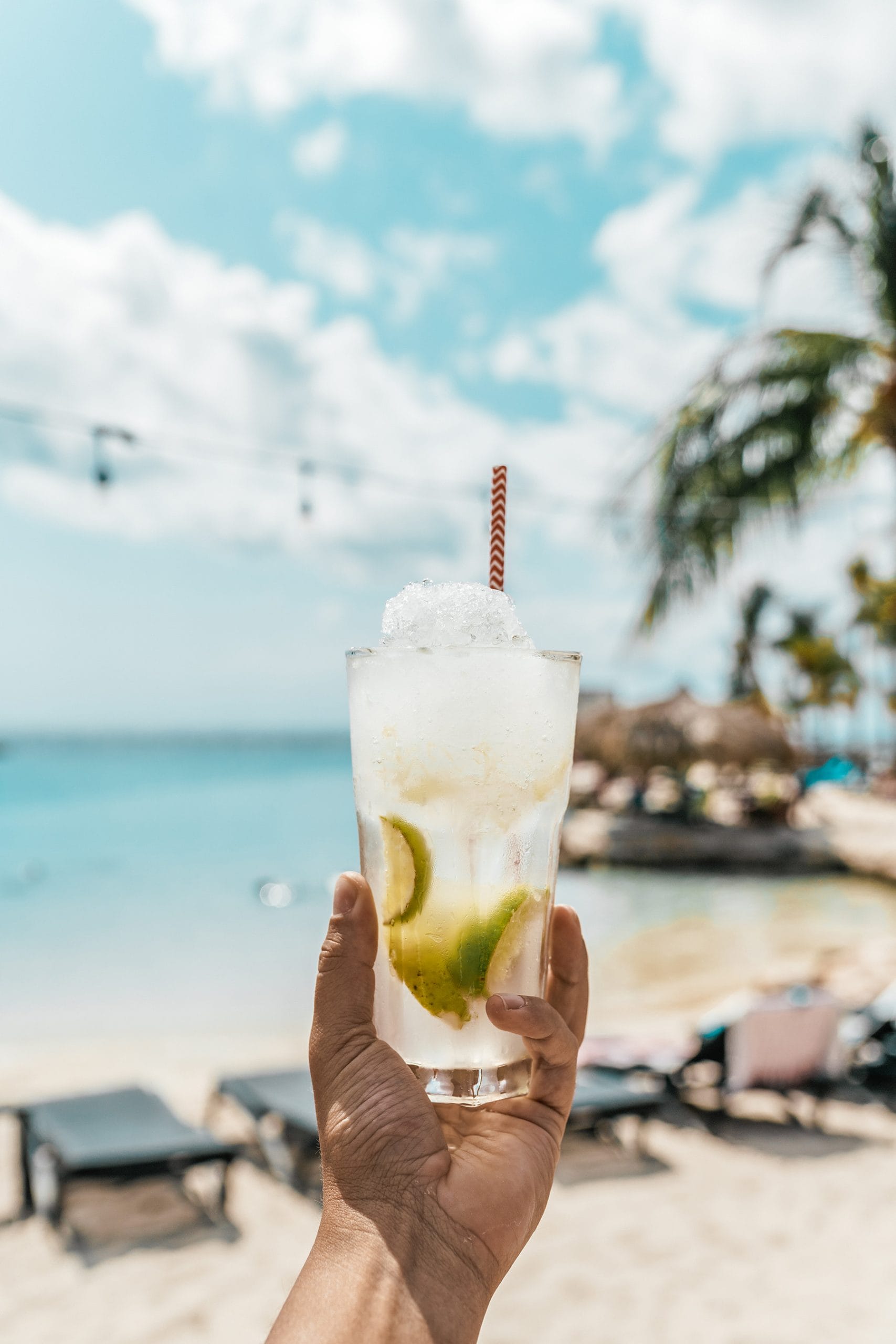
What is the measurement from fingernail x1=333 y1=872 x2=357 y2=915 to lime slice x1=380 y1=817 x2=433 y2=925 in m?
0.07

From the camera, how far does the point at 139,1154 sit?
456 centimetres

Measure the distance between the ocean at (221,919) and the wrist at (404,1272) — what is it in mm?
8159

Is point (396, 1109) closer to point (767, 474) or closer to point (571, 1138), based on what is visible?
point (571, 1138)

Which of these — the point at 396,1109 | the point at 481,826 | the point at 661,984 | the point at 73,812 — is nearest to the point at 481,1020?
the point at 396,1109

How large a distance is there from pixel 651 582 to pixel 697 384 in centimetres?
187

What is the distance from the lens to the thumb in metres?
1.43

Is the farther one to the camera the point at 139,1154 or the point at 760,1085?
the point at 760,1085

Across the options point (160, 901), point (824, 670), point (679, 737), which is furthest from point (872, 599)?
point (160, 901)

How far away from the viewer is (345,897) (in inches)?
57.4

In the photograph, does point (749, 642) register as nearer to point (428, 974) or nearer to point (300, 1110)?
point (300, 1110)

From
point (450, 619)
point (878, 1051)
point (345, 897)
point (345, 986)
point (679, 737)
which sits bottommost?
point (878, 1051)

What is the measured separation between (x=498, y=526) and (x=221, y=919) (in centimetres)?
1603

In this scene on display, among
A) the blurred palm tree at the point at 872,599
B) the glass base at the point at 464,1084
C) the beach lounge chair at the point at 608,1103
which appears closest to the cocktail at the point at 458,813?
the glass base at the point at 464,1084

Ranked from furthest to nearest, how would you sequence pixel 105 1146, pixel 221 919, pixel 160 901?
pixel 160 901 → pixel 221 919 → pixel 105 1146
